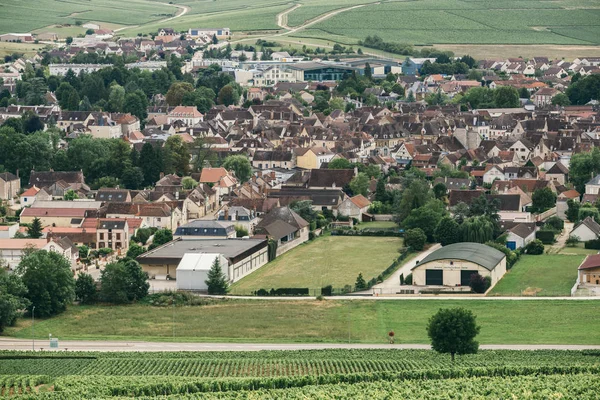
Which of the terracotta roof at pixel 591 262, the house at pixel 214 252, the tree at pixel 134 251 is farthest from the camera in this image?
the tree at pixel 134 251

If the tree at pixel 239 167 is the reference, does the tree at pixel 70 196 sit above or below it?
above

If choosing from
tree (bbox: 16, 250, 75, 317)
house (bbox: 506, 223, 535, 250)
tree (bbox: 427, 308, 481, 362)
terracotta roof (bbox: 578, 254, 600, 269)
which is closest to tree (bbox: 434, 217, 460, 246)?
house (bbox: 506, 223, 535, 250)

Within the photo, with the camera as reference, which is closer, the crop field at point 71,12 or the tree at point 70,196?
the tree at point 70,196

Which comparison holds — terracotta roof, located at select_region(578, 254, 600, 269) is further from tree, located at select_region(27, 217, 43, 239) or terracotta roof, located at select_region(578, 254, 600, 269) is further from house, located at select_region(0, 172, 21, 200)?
house, located at select_region(0, 172, 21, 200)

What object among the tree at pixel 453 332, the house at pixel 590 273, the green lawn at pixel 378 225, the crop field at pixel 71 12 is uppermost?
the tree at pixel 453 332

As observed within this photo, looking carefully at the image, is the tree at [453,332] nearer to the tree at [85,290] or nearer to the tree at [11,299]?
the tree at [11,299]

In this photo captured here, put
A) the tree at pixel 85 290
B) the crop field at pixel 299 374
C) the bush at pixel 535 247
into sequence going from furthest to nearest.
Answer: the bush at pixel 535 247 < the tree at pixel 85 290 < the crop field at pixel 299 374

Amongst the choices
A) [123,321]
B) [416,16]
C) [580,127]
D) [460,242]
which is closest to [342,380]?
[123,321]

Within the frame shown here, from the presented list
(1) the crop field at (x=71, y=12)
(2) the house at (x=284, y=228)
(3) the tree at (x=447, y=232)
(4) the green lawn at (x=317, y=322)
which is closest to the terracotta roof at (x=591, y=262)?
(4) the green lawn at (x=317, y=322)
